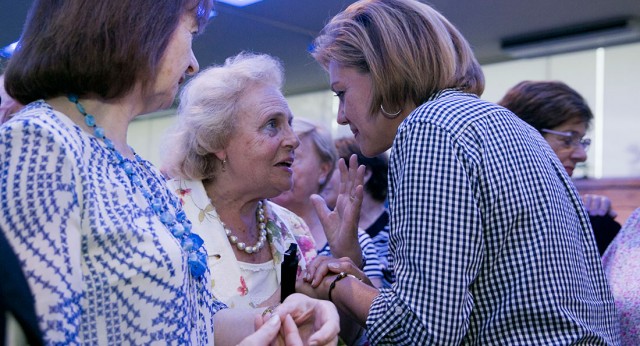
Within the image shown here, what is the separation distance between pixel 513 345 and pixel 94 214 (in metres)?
0.88

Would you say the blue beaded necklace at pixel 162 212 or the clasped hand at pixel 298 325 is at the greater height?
the blue beaded necklace at pixel 162 212

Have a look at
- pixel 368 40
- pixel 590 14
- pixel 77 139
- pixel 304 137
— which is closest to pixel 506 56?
pixel 590 14

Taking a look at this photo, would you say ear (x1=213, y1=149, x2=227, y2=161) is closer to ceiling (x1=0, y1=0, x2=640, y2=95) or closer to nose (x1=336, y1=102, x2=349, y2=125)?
nose (x1=336, y1=102, x2=349, y2=125)

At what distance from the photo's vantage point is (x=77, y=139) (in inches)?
48.2

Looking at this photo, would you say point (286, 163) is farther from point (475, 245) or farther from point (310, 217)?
point (475, 245)

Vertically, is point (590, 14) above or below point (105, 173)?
below

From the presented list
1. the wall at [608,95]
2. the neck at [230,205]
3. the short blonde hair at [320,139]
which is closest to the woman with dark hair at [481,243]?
the neck at [230,205]

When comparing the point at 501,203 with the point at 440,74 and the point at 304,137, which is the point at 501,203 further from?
the point at 304,137

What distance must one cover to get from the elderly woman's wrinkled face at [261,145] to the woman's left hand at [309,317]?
0.94 meters

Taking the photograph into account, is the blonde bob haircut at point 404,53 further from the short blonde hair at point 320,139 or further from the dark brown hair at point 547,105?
the short blonde hair at point 320,139

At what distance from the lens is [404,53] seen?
185 centimetres

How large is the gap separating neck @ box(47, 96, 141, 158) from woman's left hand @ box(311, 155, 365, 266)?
95 centimetres

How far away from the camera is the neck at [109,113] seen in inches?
51.2

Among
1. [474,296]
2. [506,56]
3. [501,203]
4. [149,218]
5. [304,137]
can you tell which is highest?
[149,218]
